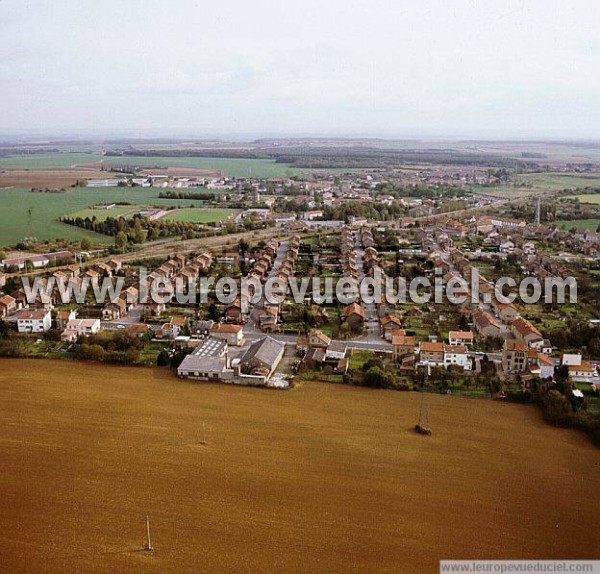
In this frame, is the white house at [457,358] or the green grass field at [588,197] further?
the green grass field at [588,197]

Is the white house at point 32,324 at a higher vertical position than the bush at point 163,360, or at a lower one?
higher

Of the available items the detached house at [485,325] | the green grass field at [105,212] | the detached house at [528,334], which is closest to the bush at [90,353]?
the detached house at [485,325]

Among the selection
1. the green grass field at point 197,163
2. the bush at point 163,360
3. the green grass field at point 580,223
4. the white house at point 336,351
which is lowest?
the bush at point 163,360

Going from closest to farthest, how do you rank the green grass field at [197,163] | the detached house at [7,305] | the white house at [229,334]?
the white house at [229,334] → the detached house at [7,305] → the green grass field at [197,163]

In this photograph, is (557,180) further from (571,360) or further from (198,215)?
(571,360)

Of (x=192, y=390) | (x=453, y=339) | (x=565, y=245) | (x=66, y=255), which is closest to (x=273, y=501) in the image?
(x=192, y=390)

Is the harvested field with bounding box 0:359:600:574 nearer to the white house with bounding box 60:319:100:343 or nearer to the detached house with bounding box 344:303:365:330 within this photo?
the white house with bounding box 60:319:100:343

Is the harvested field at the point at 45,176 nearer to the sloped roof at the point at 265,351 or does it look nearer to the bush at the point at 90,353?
the bush at the point at 90,353

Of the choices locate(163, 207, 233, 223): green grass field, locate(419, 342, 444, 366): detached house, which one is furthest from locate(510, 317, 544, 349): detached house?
locate(163, 207, 233, 223): green grass field
